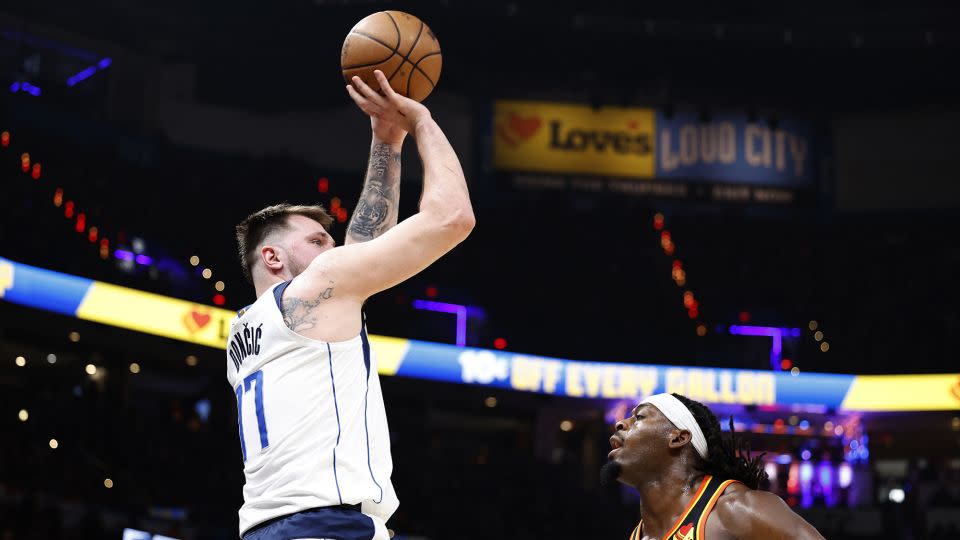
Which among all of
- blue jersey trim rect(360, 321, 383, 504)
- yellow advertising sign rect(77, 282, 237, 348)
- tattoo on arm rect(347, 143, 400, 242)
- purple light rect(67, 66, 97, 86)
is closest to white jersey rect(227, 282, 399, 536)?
blue jersey trim rect(360, 321, 383, 504)

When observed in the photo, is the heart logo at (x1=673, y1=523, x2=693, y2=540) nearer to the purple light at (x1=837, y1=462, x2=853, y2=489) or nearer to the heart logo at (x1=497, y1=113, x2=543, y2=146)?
the heart logo at (x1=497, y1=113, x2=543, y2=146)

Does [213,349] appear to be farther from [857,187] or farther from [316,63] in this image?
[857,187]

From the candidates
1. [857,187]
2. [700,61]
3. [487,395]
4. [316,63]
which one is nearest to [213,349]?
[487,395]

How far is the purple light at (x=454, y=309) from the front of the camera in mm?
19812

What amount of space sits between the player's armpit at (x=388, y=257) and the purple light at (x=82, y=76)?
56.1 ft

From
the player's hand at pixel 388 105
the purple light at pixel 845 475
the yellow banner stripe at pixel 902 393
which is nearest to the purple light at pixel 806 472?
the purple light at pixel 845 475

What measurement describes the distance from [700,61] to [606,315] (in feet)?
18.4

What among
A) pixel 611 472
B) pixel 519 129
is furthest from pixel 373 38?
pixel 519 129

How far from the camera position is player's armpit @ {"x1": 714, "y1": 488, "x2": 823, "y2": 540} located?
3.80 m

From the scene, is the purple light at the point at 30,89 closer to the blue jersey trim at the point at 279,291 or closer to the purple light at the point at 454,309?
the purple light at the point at 454,309

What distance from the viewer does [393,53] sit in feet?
11.9

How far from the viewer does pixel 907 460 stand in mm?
25000

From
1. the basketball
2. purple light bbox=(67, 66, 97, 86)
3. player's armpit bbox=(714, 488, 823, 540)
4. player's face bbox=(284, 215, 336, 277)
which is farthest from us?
purple light bbox=(67, 66, 97, 86)

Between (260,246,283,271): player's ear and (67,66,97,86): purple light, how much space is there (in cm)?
1678
